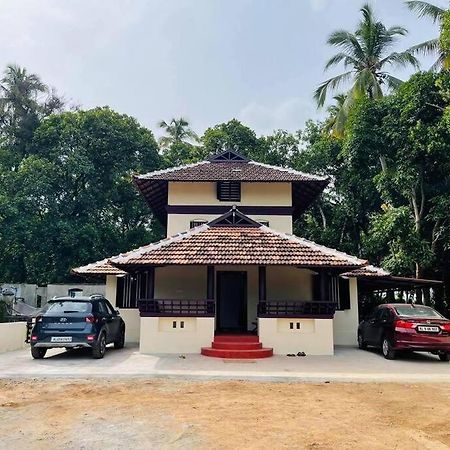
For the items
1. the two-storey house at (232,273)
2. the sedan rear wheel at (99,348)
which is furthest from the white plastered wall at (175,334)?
the sedan rear wheel at (99,348)

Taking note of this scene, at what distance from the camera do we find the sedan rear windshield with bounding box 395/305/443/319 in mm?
11852

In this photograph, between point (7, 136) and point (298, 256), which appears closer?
point (298, 256)

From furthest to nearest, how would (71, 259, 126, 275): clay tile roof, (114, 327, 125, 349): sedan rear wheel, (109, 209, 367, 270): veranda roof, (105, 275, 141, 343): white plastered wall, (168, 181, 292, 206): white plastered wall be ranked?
1. (168, 181, 292, 206): white plastered wall
2. (105, 275, 141, 343): white plastered wall
3. (71, 259, 126, 275): clay tile roof
4. (114, 327, 125, 349): sedan rear wheel
5. (109, 209, 367, 270): veranda roof

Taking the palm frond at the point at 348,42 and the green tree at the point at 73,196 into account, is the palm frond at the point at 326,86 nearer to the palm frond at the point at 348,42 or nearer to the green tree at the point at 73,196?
the palm frond at the point at 348,42

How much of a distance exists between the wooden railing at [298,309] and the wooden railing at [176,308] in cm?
149

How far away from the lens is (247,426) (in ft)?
18.5

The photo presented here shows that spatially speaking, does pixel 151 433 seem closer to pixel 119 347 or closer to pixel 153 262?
pixel 153 262

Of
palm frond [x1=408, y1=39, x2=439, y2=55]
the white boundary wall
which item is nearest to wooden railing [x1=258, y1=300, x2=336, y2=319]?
the white boundary wall

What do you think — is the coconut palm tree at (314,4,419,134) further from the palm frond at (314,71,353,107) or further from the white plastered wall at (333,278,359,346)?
the white plastered wall at (333,278,359,346)

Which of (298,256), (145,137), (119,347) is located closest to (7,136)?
(145,137)

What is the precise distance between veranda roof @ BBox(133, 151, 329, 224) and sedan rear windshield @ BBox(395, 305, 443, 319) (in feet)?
21.6

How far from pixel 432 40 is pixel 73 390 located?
2203cm

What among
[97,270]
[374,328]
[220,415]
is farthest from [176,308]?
[220,415]

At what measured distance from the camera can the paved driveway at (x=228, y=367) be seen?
9164 mm
